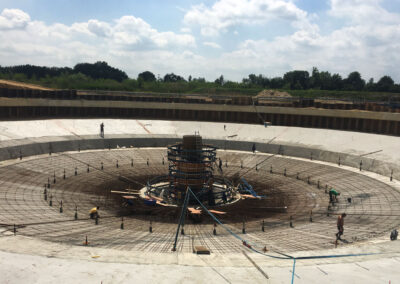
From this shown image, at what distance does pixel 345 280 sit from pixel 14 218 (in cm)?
1566

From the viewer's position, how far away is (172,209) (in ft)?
74.3

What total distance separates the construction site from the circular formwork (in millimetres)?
124

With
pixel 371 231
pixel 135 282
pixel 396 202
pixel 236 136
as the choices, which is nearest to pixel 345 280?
pixel 135 282

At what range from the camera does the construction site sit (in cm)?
1129

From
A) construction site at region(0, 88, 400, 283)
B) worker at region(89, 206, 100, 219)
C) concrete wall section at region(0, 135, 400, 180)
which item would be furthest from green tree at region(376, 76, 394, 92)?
Result: worker at region(89, 206, 100, 219)

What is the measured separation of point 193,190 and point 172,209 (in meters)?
4.03

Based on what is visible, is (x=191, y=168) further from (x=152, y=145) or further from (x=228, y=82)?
(x=228, y=82)

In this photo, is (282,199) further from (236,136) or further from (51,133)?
(51,133)

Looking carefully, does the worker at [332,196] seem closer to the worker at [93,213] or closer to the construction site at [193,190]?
the construction site at [193,190]

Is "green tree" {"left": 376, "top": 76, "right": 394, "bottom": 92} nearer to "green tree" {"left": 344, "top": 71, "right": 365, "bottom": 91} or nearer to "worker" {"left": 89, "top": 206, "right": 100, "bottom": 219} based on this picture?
"green tree" {"left": 344, "top": 71, "right": 365, "bottom": 91}

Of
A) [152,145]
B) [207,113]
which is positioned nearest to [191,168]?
[152,145]

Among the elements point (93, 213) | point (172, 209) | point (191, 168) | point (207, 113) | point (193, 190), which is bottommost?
point (172, 209)

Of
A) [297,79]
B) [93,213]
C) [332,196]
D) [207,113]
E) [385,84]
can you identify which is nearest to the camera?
[93,213]

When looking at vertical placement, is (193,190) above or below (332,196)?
below
